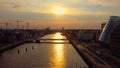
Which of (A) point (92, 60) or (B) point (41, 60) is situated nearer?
(A) point (92, 60)

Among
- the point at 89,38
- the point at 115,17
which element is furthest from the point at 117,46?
the point at 89,38

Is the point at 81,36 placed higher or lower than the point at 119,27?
lower

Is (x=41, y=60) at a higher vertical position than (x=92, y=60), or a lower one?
lower

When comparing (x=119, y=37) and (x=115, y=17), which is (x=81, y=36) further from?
(x=119, y=37)

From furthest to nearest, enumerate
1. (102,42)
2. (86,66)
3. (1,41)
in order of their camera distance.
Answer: (1,41)
(102,42)
(86,66)

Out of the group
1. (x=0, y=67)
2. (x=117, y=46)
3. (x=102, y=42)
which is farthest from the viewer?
(x=102, y=42)

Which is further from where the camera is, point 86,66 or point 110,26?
point 110,26

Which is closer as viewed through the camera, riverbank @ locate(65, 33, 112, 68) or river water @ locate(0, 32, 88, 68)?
riverbank @ locate(65, 33, 112, 68)

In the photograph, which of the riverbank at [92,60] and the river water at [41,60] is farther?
the river water at [41,60]

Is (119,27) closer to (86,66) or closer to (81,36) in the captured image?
(86,66)

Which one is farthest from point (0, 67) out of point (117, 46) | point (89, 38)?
point (89, 38)
